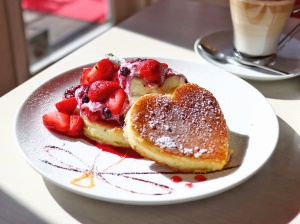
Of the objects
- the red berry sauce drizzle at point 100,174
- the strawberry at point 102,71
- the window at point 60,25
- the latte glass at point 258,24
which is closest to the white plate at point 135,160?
the red berry sauce drizzle at point 100,174

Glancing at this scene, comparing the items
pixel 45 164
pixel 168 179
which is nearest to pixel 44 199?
pixel 45 164

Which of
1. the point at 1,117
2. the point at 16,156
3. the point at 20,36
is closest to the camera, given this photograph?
the point at 16,156

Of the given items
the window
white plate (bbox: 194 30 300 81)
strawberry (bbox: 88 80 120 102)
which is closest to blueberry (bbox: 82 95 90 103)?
strawberry (bbox: 88 80 120 102)

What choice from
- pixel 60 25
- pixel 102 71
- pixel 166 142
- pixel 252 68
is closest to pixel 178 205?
pixel 166 142

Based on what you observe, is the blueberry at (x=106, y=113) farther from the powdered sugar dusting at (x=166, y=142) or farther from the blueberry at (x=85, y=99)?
the powdered sugar dusting at (x=166, y=142)

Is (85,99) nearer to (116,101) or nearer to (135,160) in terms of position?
(116,101)

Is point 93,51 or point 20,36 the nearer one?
point 93,51

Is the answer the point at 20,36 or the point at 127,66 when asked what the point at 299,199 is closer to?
the point at 127,66
